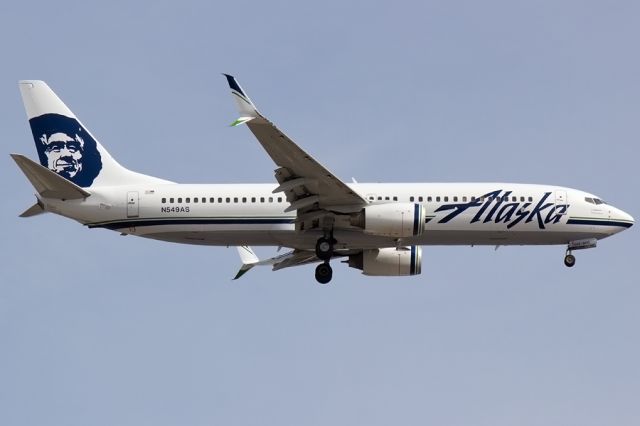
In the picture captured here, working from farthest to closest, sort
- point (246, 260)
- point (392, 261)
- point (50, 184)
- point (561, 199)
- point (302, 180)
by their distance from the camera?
point (246, 260) → point (392, 261) → point (561, 199) → point (50, 184) → point (302, 180)

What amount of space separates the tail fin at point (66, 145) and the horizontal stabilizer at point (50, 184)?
2.07 m

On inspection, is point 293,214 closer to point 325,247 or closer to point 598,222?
point 325,247

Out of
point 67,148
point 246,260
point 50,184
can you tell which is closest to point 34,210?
point 50,184

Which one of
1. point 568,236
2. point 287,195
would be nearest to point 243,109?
point 287,195

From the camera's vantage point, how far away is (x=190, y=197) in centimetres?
5641

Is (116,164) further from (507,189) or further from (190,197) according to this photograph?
(507,189)

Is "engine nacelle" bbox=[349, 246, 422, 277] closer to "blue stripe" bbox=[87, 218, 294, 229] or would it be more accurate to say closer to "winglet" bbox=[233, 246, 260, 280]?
"blue stripe" bbox=[87, 218, 294, 229]

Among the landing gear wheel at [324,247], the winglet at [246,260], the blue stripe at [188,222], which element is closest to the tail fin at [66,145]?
the blue stripe at [188,222]

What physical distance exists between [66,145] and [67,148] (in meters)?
0.15

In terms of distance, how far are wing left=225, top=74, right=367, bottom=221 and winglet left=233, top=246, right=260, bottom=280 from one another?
7.32 m

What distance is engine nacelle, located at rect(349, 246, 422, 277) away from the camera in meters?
58.9

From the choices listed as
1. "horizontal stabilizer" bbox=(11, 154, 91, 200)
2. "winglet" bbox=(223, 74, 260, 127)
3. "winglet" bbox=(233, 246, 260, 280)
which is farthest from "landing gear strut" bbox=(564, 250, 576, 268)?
"horizontal stabilizer" bbox=(11, 154, 91, 200)

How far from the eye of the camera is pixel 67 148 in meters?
58.8

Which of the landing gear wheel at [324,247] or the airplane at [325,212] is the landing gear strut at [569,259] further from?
the landing gear wheel at [324,247]
